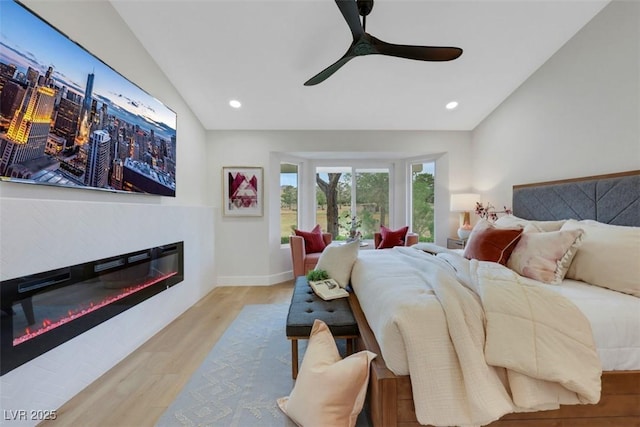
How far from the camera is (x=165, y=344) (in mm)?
2230

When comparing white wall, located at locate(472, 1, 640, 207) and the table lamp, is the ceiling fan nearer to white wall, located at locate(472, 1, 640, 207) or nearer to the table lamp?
white wall, located at locate(472, 1, 640, 207)

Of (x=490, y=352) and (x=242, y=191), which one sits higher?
(x=242, y=191)

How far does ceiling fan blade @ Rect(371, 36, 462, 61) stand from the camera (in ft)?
5.87

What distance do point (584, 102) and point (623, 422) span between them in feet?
7.66

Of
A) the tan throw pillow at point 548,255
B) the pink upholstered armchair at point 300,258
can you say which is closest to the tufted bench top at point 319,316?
the tan throw pillow at point 548,255

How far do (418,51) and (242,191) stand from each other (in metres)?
2.96

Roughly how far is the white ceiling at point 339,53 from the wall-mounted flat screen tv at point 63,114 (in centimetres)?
76

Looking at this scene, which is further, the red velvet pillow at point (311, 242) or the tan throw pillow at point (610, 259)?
the red velvet pillow at point (311, 242)

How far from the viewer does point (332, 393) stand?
1232 millimetres

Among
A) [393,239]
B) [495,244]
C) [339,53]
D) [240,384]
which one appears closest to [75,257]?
[240,384]

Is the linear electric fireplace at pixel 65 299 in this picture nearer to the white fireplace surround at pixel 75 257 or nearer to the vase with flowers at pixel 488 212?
the white fireplace surround at pixel 75 257

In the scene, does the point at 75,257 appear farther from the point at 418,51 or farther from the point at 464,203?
the point at 464,203

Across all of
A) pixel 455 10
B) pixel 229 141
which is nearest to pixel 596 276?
pixel 455 10

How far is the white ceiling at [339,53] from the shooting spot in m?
2.16
